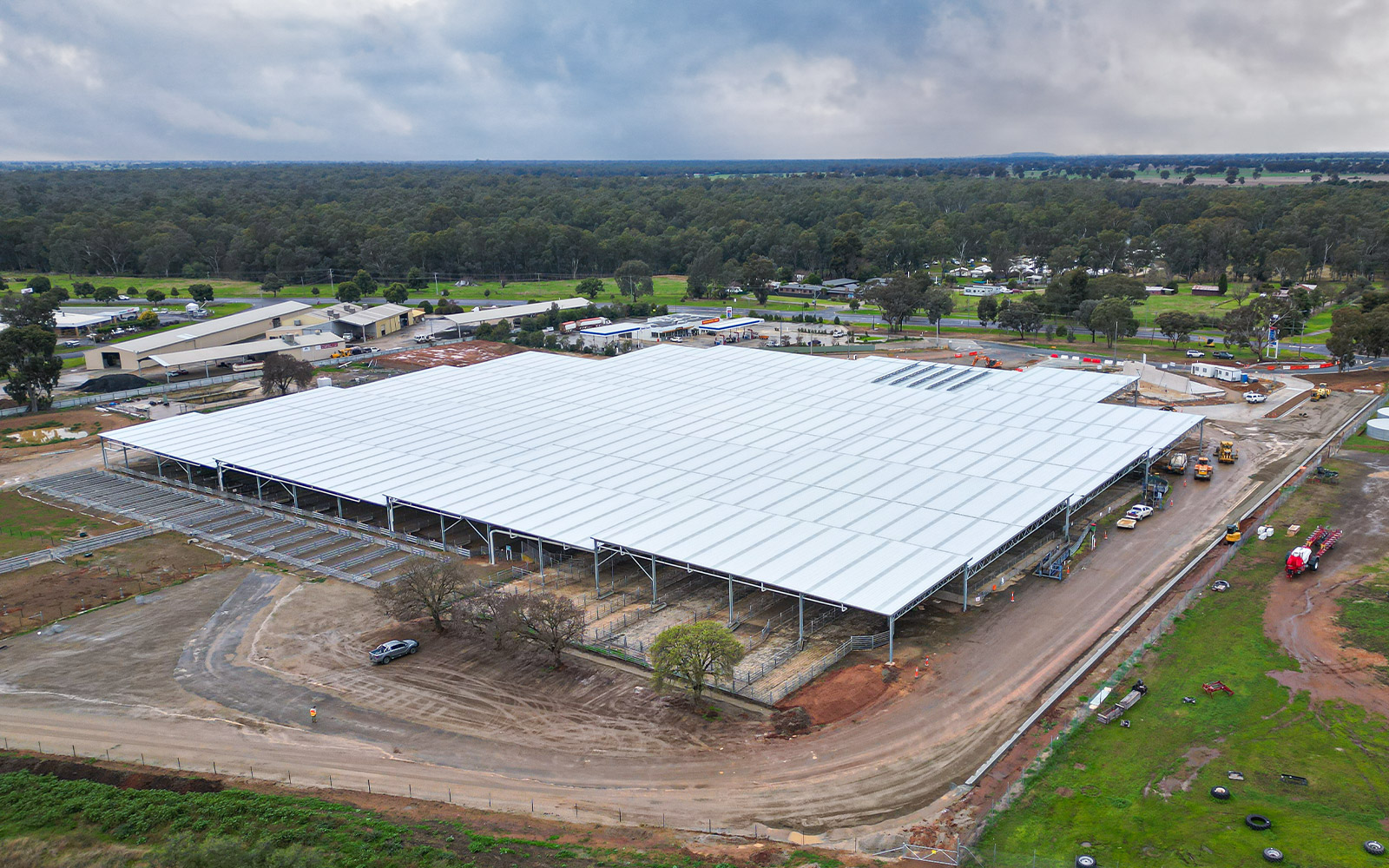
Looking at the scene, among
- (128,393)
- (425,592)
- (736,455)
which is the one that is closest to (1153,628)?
(736,455)

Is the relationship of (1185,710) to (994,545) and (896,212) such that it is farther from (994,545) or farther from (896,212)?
(896,212)

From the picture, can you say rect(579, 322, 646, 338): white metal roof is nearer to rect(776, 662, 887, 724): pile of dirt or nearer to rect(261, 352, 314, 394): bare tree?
rect(261, 352, 314, 394): bare tree

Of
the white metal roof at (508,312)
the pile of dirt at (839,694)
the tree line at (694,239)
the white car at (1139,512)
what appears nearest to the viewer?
the pile of dirt at (839,694)

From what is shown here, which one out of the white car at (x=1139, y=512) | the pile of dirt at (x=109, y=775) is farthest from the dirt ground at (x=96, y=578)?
the white car at (x=1139, y=512)

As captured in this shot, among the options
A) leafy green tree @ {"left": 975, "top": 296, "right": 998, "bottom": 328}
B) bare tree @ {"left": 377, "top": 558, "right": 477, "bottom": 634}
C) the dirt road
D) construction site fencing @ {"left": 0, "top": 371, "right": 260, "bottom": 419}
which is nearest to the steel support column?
the dirt road

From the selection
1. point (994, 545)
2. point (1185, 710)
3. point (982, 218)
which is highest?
point (982, 218)

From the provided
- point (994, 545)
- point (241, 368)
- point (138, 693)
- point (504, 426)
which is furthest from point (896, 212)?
point (138, 693)

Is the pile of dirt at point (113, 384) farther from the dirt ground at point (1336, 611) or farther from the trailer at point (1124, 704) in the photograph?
the dirt ground at point (1336, 611)
